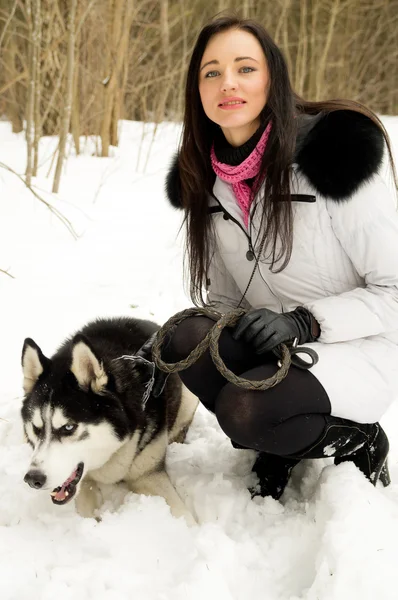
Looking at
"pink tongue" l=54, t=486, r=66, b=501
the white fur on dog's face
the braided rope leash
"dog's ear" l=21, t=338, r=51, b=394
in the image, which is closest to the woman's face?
the braided rope leash

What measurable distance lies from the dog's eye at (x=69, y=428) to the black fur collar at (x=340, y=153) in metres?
1.06

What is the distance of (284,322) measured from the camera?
1.54 m

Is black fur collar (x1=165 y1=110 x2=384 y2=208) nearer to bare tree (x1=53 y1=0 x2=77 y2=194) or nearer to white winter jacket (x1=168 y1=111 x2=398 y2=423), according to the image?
white winter jacket (x1=168 y1=111 x2=398 y2=423)

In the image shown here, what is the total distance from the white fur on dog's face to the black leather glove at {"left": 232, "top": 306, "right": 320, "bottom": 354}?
1.82ft

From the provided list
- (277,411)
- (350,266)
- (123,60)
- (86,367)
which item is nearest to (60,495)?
(86,367)

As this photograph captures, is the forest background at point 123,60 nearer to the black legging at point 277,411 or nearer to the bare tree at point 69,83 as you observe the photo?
the bare tree at point 69,83

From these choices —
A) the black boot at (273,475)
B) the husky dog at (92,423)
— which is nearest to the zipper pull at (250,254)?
the husky dog at (92,423)

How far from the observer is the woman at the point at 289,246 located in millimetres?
1512

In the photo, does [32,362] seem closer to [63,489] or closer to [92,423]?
[92,423]

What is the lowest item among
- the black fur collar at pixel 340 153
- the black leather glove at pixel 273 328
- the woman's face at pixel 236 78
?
the black leather glove at pixel 273 328

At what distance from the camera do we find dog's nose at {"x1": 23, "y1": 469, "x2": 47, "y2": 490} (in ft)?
4.99

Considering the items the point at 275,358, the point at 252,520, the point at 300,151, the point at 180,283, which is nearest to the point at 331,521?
the point at 252,520

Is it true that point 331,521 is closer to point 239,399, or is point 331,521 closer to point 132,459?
point 239,399

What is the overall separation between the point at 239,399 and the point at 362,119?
2.99 ft
